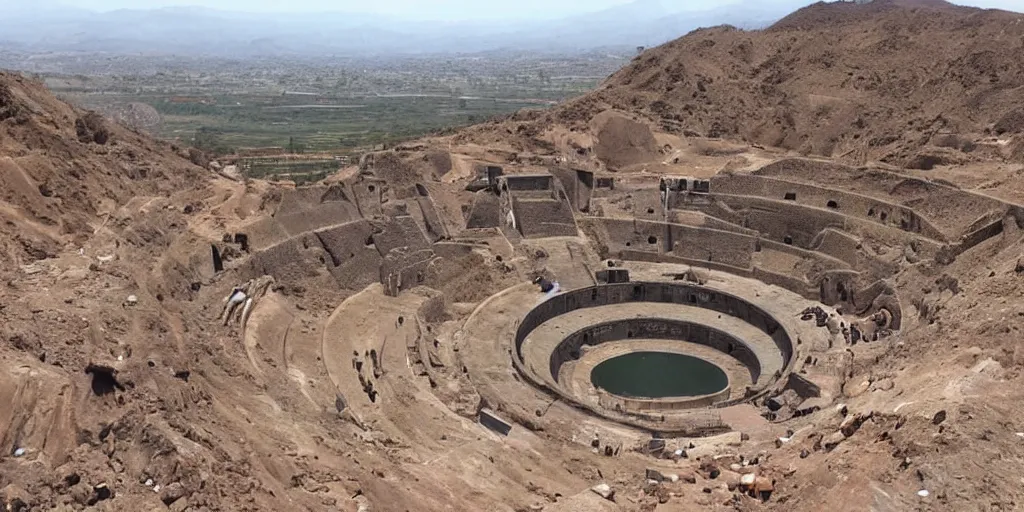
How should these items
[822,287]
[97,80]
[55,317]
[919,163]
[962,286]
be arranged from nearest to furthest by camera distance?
[55,317] → [962,286] → [822,287] → [919,163] → [97,80]

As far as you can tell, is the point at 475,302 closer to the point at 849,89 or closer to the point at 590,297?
the point at 590,297

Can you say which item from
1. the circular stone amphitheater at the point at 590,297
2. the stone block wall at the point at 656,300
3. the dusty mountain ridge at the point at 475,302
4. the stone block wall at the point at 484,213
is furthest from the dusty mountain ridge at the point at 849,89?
the stone block wall at the point at 656,300

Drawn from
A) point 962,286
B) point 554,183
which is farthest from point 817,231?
point 554,183

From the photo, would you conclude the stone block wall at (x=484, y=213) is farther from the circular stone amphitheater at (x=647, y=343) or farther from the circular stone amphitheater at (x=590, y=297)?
the circular stone amphitheater at (x=647, y=343)

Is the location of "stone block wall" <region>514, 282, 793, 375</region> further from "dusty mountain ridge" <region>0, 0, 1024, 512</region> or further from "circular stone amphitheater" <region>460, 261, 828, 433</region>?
"dusty mountain ridge" <region>0, 0, 1024, 512</region>

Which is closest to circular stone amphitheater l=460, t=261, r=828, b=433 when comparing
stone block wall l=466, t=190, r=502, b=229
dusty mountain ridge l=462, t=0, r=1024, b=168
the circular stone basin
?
the circular stone basin

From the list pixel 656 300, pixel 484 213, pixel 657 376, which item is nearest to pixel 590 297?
pixel 656 300

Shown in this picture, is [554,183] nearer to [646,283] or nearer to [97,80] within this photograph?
[646,283]

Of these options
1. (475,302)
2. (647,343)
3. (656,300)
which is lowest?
(647,343)
